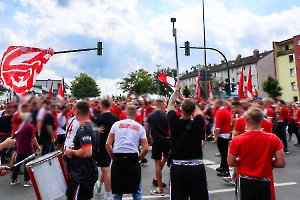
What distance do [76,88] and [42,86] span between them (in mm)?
Answer: 352

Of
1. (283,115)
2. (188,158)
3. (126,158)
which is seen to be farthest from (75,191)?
(283,115)

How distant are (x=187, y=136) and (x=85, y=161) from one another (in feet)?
4.59

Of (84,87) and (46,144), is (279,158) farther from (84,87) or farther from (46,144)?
(46,144)

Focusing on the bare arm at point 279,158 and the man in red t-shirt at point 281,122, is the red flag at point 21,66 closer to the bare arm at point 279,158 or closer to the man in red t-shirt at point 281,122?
the bare arm at point 279,158

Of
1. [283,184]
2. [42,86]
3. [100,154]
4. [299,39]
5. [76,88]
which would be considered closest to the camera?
[42,86]

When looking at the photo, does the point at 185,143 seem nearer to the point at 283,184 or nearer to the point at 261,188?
the point at 261,188

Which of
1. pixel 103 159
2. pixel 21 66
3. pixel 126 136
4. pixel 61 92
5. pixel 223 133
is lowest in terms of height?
pixel 103 159

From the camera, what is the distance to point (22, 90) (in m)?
2.53

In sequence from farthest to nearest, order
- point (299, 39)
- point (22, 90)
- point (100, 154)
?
point (299, 39), point (100, 154), point (22, 90)

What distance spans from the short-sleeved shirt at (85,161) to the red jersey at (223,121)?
121 inches

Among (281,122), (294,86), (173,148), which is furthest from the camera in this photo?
(294,86)

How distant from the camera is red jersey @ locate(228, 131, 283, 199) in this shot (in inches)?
152

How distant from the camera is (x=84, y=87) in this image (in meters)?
2.91

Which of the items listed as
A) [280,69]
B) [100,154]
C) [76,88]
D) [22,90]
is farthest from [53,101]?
[280,69]
